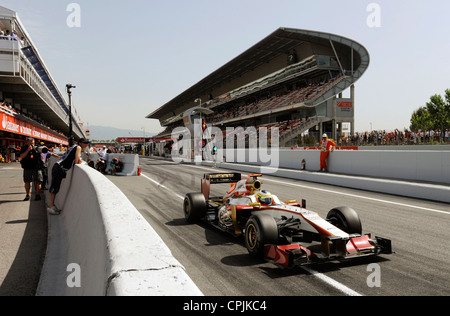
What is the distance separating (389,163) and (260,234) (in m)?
9.71

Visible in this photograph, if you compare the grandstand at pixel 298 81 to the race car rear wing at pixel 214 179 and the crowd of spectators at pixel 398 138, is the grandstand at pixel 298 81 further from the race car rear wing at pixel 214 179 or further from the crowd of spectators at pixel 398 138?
the race car rear wing at pixel 214 179

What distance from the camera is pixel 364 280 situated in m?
3.79

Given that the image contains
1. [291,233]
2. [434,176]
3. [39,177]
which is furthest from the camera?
[434,176]

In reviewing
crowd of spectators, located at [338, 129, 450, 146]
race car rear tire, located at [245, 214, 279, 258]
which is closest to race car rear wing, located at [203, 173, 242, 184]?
race car rear tire, located at [245, 214, 279, 258]

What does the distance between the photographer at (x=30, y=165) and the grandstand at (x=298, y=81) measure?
22.4m

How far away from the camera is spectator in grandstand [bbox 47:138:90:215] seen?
24.6ft

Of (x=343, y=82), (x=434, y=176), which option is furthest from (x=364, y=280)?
(x=343, y=82)

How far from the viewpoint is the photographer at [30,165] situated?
9531 mm

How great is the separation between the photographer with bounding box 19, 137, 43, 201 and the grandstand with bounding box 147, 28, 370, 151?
22.4 metres

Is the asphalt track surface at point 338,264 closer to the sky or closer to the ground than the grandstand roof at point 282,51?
closer to the ground

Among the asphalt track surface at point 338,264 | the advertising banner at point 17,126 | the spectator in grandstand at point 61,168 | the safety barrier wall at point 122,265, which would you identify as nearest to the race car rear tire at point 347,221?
the asphalt track surface at point 338,264

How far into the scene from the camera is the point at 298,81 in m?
43.3
